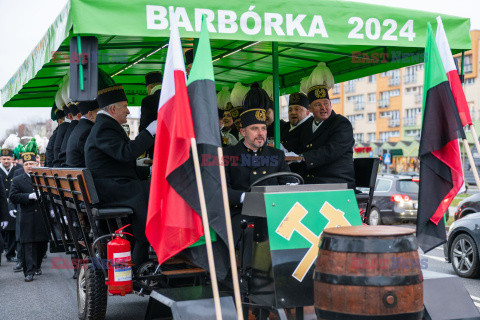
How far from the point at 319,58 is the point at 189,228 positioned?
4969mm

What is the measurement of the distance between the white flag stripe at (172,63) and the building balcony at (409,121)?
6347 cm

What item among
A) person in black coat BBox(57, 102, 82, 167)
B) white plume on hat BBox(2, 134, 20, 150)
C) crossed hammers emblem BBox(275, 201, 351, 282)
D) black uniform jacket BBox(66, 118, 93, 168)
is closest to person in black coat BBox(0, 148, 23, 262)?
white plume on hat BBox(2, 134, 20, 150)

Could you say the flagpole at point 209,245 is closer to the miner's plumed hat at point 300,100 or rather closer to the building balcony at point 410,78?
the miner's plumed hat at point 300,100

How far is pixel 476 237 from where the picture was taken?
8.66 m

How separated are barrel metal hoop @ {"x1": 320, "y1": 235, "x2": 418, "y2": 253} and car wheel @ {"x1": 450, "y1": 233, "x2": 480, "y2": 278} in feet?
19.0

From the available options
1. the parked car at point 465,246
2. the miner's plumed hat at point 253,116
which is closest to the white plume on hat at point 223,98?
the miner's plumed hat at point 253,116

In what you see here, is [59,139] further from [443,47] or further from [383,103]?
[383,103]

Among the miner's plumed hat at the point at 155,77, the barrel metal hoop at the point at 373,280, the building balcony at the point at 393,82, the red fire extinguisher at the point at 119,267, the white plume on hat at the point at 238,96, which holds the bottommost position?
the red fire extinguisher at the point at 119,267

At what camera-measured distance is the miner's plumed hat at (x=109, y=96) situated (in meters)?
5.97

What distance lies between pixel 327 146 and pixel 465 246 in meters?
4.11

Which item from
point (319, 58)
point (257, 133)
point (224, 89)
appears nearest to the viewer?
point (257, 133)

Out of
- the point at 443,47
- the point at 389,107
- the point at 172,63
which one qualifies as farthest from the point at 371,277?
the point at 389,107

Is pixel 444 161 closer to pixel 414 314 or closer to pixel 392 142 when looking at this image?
pixel 414 314

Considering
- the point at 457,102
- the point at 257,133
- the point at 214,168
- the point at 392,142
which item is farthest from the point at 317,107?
the point at 392,142
